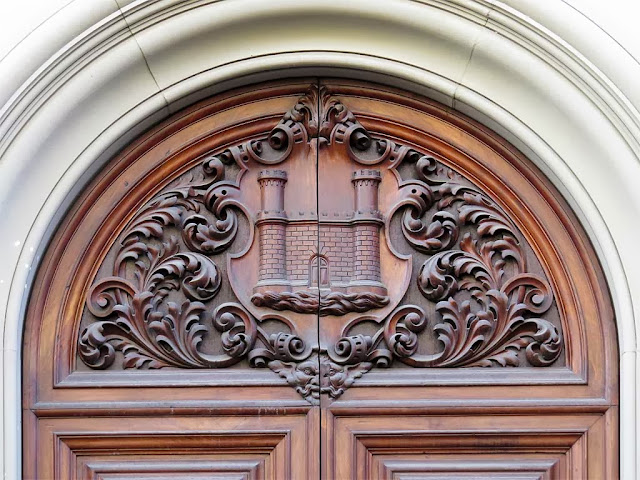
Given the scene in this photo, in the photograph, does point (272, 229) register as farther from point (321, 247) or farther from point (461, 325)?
point (461, 325)

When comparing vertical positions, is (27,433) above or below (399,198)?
below

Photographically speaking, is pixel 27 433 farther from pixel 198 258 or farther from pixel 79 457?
pixel 198 258

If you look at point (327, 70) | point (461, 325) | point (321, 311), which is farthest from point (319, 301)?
point (327, 70)

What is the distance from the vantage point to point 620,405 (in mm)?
2463

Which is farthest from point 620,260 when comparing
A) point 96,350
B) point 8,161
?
point 8,161

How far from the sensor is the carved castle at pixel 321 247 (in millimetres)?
2527

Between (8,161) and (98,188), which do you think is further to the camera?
(98,188)

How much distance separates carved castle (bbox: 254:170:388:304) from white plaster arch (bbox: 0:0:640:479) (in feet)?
0.97

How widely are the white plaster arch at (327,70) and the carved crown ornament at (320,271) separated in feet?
0.52

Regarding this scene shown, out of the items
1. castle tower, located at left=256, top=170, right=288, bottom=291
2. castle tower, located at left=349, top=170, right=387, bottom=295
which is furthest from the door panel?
castle tower, located at left=256, top=170, right=288, bottom=291

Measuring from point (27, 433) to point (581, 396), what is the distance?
131cm

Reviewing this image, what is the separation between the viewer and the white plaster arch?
2.39 metres

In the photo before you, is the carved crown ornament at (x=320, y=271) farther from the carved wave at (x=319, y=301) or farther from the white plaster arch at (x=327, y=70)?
the white plaster arch at (x=327, y=70)

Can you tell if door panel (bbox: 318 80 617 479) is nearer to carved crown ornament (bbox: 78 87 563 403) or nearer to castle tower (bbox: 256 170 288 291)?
carved crown ornament (bbox: 78 87 563 403)
